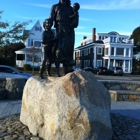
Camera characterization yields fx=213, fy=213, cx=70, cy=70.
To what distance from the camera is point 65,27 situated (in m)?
6.25

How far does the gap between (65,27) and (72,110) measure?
10.4 ft

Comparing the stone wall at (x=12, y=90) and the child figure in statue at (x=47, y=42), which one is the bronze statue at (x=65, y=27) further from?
the stone wall at (x=12, y=90)

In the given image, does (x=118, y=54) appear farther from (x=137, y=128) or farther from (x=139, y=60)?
(x=137, y=128)

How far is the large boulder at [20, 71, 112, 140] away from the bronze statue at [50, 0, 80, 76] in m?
1.80

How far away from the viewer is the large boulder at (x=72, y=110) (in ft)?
12.2

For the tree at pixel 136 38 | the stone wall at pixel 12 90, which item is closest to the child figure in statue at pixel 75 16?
the stone wall at pixel 12 90

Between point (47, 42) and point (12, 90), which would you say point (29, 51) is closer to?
point (12, 90)

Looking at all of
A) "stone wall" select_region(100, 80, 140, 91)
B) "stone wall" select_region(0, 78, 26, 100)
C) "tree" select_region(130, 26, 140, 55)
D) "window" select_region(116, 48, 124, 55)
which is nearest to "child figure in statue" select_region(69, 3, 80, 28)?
"stone wall" select_region(0, 78, 26, 100)

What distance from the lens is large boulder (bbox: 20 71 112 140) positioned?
12.2 ft

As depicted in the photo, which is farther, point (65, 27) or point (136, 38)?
point (136, 38)

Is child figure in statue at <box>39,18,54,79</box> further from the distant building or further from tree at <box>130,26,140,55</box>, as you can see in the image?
tree at <box>130,26,140,55</box>

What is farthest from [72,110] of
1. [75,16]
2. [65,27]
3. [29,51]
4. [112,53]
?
[112,53]

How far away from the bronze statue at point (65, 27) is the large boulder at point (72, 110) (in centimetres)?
180

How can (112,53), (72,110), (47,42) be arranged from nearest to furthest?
(72,110) → (47,42) → (112,53)
